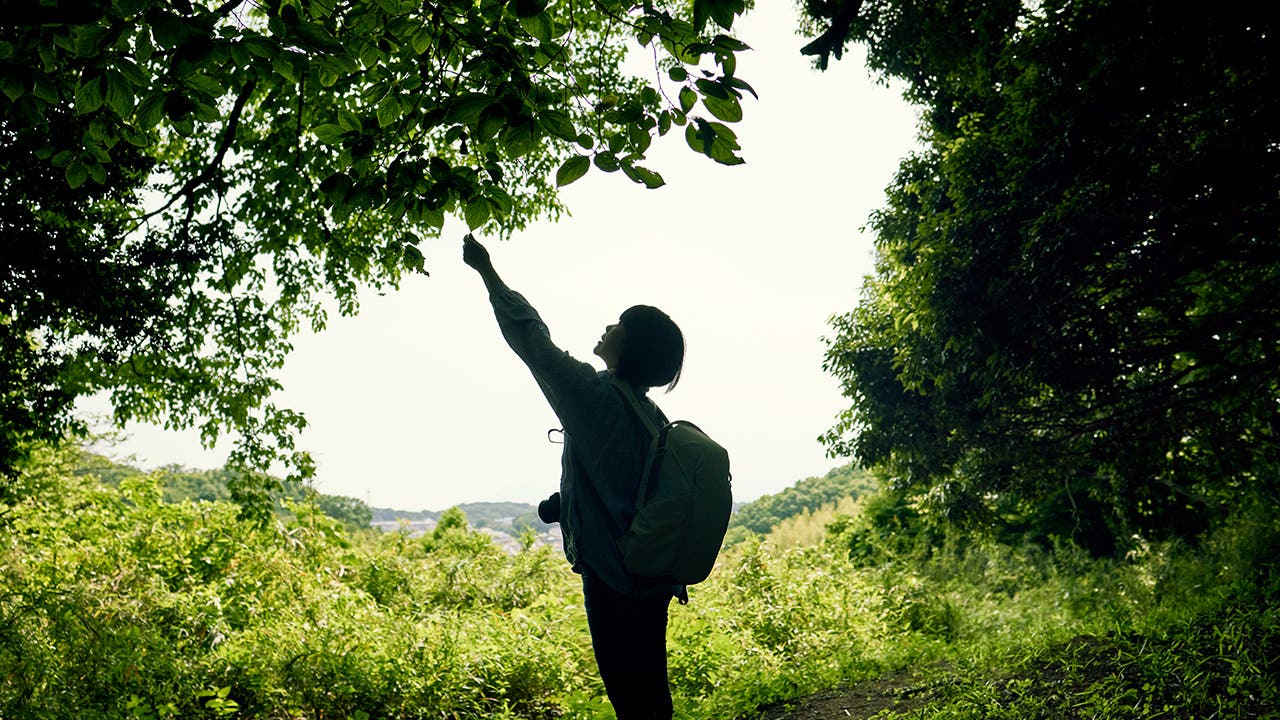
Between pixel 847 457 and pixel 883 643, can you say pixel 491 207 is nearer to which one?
pixel 883 643

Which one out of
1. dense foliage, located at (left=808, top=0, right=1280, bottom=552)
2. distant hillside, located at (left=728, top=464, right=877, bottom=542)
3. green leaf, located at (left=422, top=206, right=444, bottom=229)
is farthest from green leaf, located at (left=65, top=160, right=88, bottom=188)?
distant hillside, located at (left=728, top=464, right=877, bottom=542)

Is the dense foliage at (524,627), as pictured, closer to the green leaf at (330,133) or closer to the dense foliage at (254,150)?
the dense foliage at (254,150)

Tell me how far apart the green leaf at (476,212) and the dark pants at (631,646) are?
1.11 meters

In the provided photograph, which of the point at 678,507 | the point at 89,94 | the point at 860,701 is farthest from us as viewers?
the point at 860,701

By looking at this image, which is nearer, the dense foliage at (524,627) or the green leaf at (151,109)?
the green leaf at (151,109)

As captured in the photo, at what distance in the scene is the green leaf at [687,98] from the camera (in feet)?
5.47

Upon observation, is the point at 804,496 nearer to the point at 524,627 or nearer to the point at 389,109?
the point at 524,627

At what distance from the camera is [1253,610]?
13.1 feet

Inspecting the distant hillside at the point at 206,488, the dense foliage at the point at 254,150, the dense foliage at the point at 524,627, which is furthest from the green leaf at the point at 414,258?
the distant hillside at the point at 206,488

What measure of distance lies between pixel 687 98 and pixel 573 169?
37cm

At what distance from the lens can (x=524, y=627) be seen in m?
6.09

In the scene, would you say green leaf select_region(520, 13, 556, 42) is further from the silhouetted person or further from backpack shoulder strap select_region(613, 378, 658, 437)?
backpack shoulder strap select_region(613, 378, 658, 437)

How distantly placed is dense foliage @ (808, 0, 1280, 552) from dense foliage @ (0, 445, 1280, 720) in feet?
5.35

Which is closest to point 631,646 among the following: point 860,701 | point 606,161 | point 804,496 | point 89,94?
point 606,161
